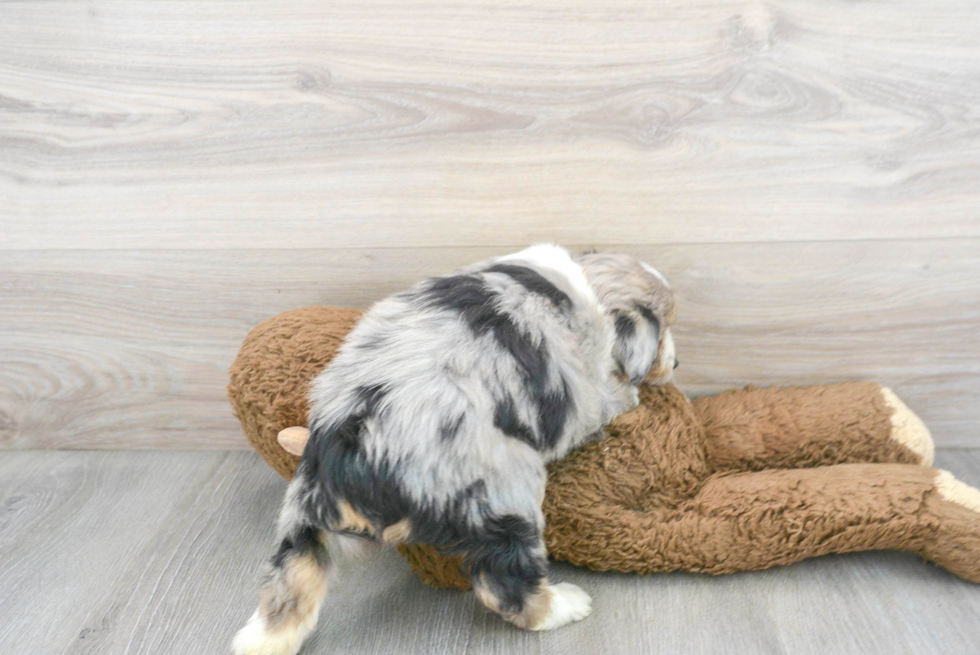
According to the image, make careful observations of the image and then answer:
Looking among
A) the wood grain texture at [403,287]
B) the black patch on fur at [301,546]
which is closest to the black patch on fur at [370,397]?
the black patch on fur at [301,546]

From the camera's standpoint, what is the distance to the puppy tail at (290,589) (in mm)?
1281

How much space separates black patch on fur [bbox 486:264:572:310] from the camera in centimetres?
141

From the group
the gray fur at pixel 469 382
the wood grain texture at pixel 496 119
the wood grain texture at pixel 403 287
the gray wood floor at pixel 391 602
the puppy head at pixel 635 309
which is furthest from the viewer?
the wood grain texture at pixel 403 287

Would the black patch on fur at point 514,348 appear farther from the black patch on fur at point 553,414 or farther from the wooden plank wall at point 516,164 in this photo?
the wooden plank wall at point 516,164

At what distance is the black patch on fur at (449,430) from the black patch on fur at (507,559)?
0.53 feet

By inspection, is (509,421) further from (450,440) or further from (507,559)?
(507,559)

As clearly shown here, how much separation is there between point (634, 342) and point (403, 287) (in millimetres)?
651

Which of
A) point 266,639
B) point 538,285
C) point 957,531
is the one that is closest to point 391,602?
point 266,639

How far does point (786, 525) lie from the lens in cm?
146

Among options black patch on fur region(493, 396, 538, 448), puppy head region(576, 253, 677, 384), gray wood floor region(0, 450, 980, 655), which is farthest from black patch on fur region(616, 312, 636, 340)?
gray wood floor region(0, 450, 980, 655)

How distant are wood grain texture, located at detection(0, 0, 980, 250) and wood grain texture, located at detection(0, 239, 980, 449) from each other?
0.19 feet

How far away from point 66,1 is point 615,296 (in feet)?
4.66

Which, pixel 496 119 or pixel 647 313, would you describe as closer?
pixel 647 313

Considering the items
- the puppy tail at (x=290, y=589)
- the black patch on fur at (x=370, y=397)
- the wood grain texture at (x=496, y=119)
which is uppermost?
the wood grain texture at (x=496, y=119)
